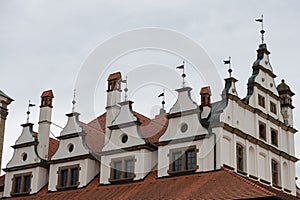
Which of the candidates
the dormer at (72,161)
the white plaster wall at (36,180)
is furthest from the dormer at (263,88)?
the white plaster wall at (36,180)

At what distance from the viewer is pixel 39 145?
124 ft

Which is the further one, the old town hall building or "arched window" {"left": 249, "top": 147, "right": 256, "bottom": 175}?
"arched window" {"left": 249, "top": 147, "right": 256, "bottom": 175}

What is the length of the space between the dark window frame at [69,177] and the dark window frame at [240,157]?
30.3 ft

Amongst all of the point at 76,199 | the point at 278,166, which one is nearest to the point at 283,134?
the point at 278,166

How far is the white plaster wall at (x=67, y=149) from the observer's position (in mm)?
35625

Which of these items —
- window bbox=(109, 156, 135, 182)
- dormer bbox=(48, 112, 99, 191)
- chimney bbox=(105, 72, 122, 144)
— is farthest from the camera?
chimney bbox=(105, 72, 122, 144)

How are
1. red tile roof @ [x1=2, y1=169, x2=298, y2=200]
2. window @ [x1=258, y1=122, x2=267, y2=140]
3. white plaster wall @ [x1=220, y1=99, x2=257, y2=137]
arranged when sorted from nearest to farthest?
red tile roof @ [x1=2, y1=169, x2=298, y2=200] < white plaster wall @ [x1=220, y1=99, x2=257, y2=137] < window @ [x1=258, y1=122, x2=267, y2=140]

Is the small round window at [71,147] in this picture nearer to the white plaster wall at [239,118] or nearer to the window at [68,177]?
the window at [68,177]

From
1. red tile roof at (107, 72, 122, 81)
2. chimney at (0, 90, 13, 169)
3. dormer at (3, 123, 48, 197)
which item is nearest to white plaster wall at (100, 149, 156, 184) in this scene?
red tile roof at (107, 72, 122, 81)

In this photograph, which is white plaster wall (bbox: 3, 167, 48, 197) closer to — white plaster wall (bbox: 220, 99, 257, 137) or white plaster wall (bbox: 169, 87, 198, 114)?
white plaster wall (bbox: 169, 87, 198, 114)

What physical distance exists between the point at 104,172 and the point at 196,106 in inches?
256

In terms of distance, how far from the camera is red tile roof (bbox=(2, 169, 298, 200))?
1070 inches

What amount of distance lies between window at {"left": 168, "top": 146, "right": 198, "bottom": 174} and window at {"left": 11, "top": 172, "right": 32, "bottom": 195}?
10089mm

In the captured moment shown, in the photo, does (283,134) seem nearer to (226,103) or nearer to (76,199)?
(226,103)
